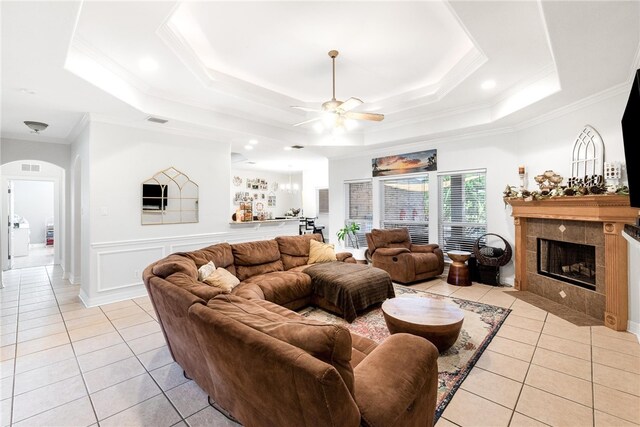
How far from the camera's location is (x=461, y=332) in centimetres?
303

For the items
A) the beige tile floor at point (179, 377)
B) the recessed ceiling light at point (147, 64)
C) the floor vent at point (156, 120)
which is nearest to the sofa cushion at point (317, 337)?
the beige tile floor at point (179, 377)

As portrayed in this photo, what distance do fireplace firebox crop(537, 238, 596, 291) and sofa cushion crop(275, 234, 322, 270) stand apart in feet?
11.8

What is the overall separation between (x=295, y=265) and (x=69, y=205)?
4.93m

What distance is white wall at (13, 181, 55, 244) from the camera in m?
9.91

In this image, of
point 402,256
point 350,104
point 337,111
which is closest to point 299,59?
point 337,111

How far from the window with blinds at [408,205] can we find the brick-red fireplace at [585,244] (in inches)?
66.0

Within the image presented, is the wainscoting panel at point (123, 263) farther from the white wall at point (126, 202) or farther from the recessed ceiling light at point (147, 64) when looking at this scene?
the recessed ceiling light at point (147, 64)

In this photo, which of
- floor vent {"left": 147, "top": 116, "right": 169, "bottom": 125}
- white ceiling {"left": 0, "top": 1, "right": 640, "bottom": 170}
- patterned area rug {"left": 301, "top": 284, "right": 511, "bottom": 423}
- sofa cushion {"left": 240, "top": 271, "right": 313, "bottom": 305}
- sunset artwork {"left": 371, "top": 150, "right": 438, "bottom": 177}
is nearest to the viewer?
patterned area rug {"left": 301, "top": 284, "right": 511, "bottom": 423}

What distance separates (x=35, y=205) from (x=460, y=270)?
13.8m

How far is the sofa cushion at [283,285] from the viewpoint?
3344 millimetres

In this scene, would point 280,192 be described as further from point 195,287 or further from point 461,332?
point 195,287

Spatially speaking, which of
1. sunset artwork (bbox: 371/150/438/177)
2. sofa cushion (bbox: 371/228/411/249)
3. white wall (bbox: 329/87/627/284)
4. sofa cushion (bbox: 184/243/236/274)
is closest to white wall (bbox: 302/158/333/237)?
white wall (bbox: 329/87/627/284)

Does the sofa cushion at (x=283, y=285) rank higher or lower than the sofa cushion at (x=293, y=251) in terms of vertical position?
lower

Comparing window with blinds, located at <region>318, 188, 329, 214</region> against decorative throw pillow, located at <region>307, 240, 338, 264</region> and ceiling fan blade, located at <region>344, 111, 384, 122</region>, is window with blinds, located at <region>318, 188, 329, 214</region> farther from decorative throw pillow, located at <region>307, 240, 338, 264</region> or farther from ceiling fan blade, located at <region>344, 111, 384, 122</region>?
ceiling fan blade, located at <region>344, 111, 384, 122</region>
